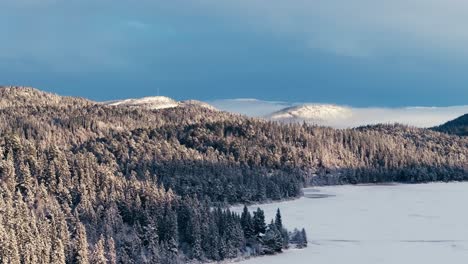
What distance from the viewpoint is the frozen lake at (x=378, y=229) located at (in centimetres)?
10769

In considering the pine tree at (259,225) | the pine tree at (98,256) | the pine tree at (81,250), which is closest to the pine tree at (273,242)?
the pine tree at (259,225)

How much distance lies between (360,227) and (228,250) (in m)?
46.7

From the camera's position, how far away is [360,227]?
140 metres

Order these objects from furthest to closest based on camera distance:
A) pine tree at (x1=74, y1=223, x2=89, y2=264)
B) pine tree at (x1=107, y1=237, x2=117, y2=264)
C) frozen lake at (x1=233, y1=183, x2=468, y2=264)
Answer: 1. frozen lake at (x1=233, y1=183, x2=468, y2=264)
2. pine tree at (x1=107, y1=237, x2=117, y2=264)
3. pine tree at (x1=74, y1=223, x2=89, y2=264)

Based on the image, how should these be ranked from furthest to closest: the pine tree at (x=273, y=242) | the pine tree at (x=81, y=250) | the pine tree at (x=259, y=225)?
the pine tree at (x=259, y=225) < the pine tree at (x=273, y=242) < the pine tree at (x=81, y=250)

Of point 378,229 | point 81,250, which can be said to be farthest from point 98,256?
point 378,229

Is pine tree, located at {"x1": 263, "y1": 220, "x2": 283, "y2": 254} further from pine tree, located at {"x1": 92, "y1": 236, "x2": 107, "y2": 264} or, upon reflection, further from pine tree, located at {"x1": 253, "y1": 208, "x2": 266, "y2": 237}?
pine tree, located at {"x1": 92, "y1": 236, "x2": 107, "y2": 264}

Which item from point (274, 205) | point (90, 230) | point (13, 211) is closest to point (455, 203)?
point (274, 205)

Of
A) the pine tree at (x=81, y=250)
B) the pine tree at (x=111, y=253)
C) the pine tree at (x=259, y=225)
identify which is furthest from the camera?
the pine tree at (x=259, y=225)

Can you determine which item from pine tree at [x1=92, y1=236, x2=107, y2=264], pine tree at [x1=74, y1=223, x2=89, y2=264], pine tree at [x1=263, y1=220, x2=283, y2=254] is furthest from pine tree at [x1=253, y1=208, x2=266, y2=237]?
pine tree at [x1=74, y1=223, x2=89, y2=264]

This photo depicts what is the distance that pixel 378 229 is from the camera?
13788cm

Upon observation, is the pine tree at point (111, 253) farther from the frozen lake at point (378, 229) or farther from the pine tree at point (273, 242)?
the pine tree at point (273, 242)

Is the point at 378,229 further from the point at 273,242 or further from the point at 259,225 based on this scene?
the point at 273,242

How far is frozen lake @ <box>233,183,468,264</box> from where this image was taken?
4240 inches
